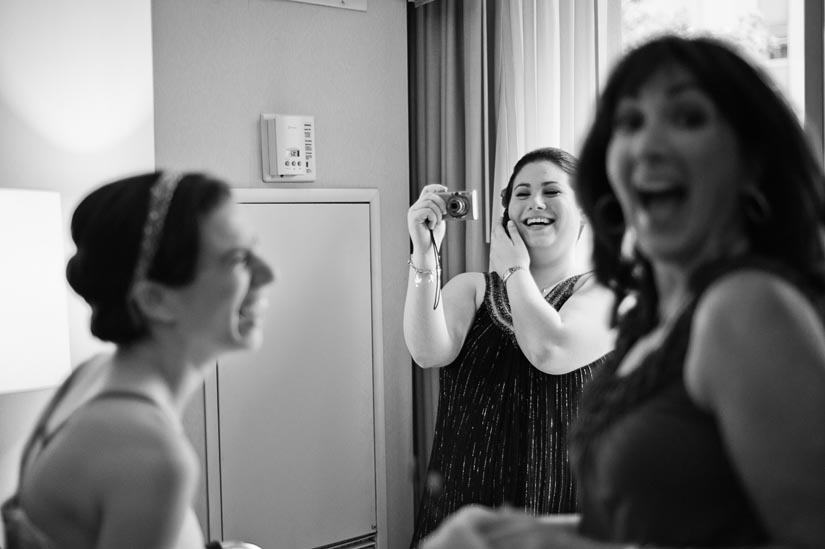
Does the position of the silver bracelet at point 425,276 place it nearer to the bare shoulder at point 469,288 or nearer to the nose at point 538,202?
the bare shoulder at point 469,288

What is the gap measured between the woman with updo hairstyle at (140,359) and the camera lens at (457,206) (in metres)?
1.35

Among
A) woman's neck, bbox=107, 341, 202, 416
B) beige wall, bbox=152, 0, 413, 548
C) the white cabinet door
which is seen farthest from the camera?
the white cabinet door

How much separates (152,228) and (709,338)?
0.65m

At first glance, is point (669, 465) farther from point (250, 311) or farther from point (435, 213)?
point (435, 213)

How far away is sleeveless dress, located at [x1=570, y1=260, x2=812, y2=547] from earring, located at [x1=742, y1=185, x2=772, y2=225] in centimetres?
10

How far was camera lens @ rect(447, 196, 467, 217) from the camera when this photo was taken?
2467 mm

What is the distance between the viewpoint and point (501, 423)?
2328mm

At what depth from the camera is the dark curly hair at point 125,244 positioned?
41.1 inches

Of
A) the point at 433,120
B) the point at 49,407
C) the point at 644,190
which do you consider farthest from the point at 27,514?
the point at 433,120

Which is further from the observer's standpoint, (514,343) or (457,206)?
(457,206)

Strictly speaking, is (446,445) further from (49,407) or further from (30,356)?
(49,407)

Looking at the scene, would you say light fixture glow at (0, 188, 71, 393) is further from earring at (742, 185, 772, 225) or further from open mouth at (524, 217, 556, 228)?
earring at (742, 185, 772, 225)

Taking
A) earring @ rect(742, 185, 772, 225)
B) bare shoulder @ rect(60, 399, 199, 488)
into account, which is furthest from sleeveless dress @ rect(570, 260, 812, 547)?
bare shoulder @ rect(60, 399, 199, 488)

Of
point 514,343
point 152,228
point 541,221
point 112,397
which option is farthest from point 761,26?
point 112,397
